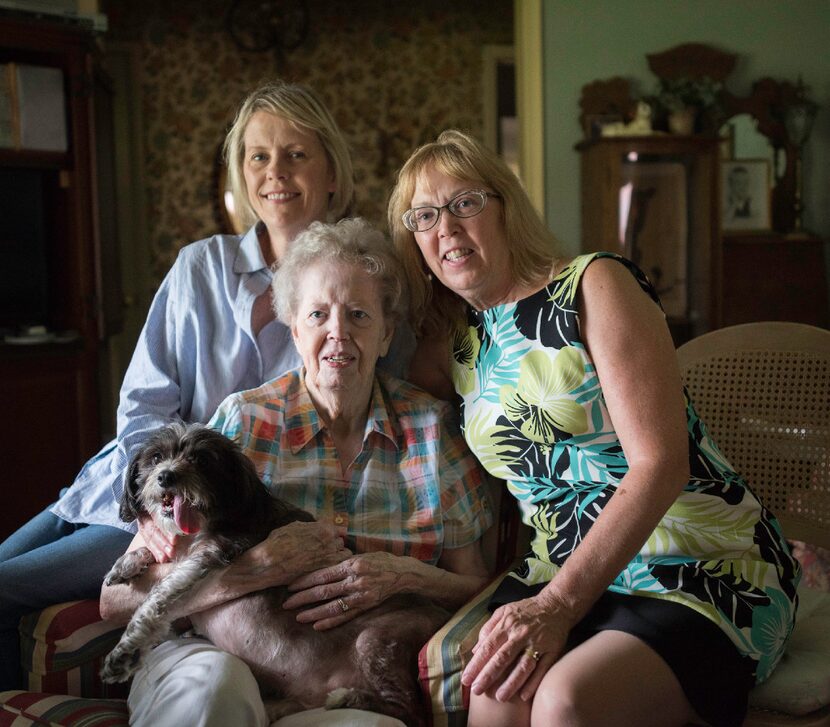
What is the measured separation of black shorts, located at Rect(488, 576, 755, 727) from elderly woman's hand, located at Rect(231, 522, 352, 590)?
45 cm

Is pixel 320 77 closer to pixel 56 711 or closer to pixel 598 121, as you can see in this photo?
pixel 598 121

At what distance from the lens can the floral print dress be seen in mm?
1408

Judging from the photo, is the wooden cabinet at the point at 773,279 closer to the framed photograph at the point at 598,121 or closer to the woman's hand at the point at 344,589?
the framed photograph at the point at 598,121

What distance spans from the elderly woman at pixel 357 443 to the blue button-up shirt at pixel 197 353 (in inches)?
7.6

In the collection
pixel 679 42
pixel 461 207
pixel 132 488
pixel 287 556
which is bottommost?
pixel 287 556

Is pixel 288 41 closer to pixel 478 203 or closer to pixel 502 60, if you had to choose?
pixel 502 60

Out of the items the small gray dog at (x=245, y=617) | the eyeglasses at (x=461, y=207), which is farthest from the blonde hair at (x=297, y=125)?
the small gray dog at (x=245, y=617)

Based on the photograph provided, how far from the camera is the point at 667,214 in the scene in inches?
160

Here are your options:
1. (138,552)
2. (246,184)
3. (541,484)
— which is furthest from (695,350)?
(138,552)

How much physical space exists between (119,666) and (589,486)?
840 millimetres

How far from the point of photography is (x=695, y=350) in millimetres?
1922

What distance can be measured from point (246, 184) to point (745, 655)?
1.46 metres

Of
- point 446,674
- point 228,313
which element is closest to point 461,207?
point 228,313

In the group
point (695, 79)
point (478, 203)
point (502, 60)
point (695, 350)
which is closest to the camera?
point (478, 203)
